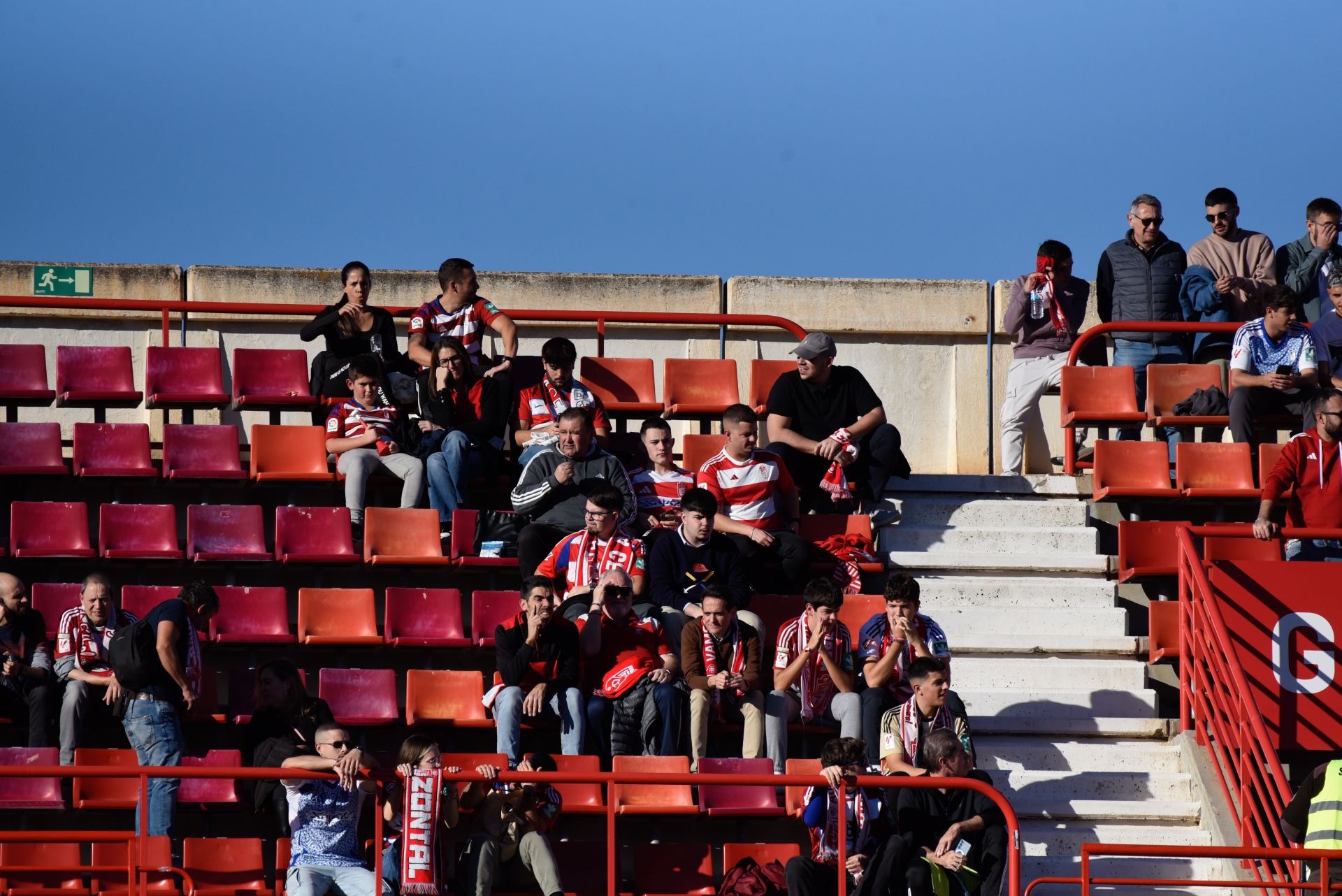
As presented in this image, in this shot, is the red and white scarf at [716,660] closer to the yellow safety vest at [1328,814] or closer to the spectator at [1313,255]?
the yellow safety vest at [1328,814]

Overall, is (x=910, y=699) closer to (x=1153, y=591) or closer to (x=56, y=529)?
(x=1153, y=591)

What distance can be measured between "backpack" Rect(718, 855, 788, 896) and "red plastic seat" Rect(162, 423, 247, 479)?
4340mm

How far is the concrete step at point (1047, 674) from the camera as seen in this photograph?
1019 cm

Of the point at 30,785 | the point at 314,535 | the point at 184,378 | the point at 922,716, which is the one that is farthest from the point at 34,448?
the point at 922,716

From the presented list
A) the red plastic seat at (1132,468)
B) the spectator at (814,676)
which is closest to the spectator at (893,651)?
the spectator at (814,676)

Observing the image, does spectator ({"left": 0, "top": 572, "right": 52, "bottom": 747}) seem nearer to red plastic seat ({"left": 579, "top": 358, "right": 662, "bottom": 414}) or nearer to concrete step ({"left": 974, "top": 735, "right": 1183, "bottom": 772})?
red plastic seat ({"left": 579, "top": 358, "right": 662, "bottom": 414})

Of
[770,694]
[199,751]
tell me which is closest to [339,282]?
[199,751]

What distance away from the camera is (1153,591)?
1083 cm

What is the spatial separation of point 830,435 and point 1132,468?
174 cm

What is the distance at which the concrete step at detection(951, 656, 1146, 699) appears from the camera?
10.2 m

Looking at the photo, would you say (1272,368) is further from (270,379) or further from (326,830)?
(326,830)

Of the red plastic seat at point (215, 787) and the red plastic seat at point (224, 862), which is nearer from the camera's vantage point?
the red plastic seat at point (224, 862)

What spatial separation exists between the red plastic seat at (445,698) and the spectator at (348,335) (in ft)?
8.41

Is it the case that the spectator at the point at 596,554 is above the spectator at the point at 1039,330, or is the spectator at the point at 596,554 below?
below
